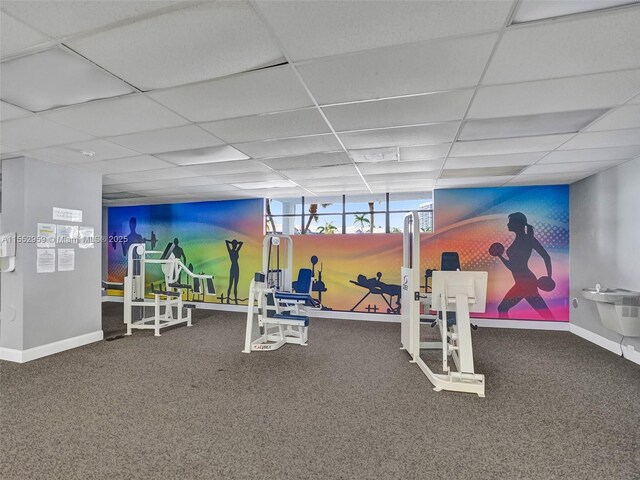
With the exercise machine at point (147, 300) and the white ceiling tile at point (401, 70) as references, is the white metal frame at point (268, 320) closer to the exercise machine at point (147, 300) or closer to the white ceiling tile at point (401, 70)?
the exercise machine at point (147, 300)

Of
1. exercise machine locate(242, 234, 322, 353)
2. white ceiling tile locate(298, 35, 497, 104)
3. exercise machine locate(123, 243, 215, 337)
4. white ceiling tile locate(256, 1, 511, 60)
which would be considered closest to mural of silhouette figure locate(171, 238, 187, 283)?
exercise machine locate(123, 243, 215, 337)

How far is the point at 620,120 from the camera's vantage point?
2861 millimetres

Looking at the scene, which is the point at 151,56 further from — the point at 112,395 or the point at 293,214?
the point at 293,214

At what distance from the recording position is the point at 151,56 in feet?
6.29

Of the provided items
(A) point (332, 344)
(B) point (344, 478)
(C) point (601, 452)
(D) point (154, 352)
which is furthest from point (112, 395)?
(C) point (601, 452)

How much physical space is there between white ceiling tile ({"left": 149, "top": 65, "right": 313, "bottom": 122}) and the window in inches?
164

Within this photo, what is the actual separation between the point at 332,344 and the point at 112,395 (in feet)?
8.99

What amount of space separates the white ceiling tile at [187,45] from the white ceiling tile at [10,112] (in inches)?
46.9

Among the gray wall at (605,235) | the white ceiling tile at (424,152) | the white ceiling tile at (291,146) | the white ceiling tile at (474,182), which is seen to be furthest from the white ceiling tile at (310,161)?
the gray wall at (605,235)

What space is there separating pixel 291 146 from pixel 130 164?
223 cm

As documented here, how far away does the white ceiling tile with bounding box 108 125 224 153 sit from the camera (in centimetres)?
314

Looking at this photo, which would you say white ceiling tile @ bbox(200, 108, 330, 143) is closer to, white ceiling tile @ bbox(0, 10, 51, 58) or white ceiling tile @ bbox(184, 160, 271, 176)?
white ceiling tile @ bbox(184, 160, 271, 176)

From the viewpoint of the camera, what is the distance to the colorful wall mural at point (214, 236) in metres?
7.19

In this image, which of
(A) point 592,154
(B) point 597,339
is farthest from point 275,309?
(B) point 597,339
